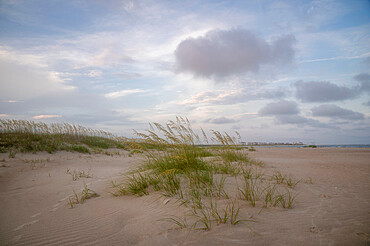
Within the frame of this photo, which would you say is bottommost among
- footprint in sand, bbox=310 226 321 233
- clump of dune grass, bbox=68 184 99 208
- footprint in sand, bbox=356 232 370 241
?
clump of dune grass, bbox=68 184 99 208

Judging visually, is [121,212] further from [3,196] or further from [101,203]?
[3,196]

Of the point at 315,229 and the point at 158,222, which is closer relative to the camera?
the point at 315,229

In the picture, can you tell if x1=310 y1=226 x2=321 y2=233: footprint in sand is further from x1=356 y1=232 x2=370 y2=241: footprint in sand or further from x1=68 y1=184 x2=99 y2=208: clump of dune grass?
x1=68 y1=184 x2=99 y2=208: clump of dune grass

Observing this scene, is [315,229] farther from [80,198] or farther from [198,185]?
[80,198]

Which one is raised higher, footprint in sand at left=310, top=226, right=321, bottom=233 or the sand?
footprint in sand at left=310, top=226, right=321, bottom=233

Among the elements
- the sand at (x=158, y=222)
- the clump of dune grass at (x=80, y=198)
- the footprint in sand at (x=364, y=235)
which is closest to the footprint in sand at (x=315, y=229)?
the sand at (x=158, y=222)

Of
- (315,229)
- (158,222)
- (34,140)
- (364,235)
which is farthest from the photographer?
(34,140)

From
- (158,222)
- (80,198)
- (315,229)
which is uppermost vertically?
(315,229)

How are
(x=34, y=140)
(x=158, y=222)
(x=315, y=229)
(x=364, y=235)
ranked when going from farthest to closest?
(x=34, y=140)
(x=158, y=222)
(x=315, y=229)
(x=364, y=235)

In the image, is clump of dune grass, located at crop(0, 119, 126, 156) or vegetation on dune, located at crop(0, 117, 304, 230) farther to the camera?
clump of dune grass, located at crop(0, 119, 126, 156)

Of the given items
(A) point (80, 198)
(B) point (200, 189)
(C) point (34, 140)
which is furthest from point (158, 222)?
(C) point (34, 140)

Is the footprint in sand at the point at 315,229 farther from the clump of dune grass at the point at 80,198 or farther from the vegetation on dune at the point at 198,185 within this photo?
the clump of dune grass at the point at 80,198

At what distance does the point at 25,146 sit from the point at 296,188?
37.5ft

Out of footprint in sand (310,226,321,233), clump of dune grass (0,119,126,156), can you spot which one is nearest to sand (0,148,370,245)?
footprint in sand (310,226,321,233)
